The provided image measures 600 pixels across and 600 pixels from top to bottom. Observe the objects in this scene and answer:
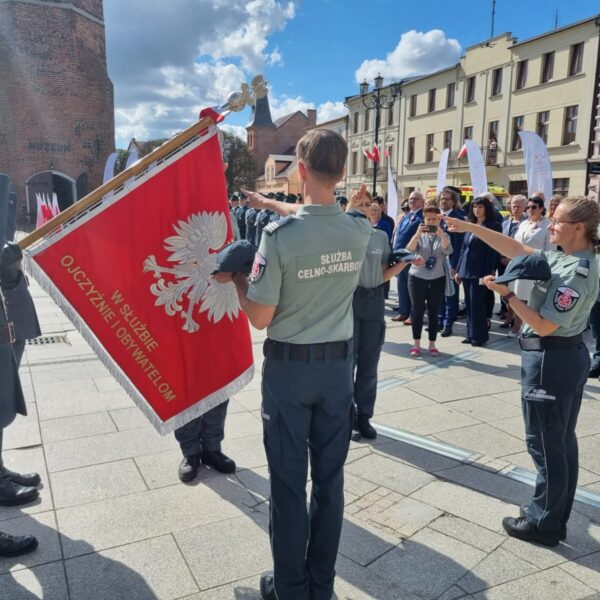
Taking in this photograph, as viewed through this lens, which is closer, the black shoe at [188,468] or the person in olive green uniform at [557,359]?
the person in olive green uniform at [557,359]

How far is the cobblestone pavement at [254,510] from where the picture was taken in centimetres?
249

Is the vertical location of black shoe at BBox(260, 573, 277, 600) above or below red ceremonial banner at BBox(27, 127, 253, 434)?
below

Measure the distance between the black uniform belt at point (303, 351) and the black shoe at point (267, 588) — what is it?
3.36ft

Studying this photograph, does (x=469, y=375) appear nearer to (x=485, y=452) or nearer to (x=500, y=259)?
(x=485, y=452)

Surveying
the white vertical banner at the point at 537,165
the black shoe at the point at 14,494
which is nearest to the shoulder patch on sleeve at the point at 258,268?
the black shoe at the point at 14,494

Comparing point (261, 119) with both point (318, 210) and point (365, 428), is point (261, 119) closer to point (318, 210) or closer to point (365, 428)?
point (365, 428)

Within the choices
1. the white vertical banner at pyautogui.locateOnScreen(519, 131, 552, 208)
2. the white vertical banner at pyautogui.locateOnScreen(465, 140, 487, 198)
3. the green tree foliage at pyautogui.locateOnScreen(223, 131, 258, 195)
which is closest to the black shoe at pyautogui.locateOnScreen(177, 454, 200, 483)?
the white vertical banner at pyautogui.locateOnScreen(465, 140, 487, 198)

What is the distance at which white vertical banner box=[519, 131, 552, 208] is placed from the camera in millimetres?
8545

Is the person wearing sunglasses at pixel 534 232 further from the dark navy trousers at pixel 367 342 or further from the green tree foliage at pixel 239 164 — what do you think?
the green tree foliage at pixel 239 164

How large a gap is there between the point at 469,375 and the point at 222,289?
3672mm

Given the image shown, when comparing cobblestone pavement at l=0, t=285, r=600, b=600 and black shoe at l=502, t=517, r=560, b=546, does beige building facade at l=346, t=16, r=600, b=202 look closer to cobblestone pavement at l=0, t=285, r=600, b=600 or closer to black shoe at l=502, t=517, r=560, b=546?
cobblestone pavement at l=0, t=285, r=600, b=600

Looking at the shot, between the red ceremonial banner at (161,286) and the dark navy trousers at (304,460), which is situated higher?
the red ceremonial banner at (161,286)

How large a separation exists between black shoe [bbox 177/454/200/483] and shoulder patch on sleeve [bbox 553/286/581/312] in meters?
2.38

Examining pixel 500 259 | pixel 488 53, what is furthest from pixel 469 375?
Answer: pixel 488 53
